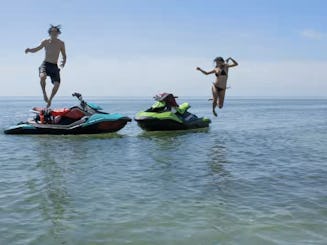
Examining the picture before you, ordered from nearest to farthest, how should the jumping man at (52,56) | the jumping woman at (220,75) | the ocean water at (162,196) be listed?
the ocean water at (162,196) < the jumping man at (52,56) < the jumping woman at (220,75)

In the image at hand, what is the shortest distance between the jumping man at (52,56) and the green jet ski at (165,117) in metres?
4.29

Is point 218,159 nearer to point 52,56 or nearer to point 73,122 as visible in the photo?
point 52,56

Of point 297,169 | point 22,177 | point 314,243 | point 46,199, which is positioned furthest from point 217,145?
point 314,243

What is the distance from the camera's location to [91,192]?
23.8 ft

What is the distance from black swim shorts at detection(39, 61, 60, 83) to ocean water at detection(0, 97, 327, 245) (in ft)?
9.79

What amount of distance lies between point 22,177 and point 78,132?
8.16 metres

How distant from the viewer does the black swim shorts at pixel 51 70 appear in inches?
589

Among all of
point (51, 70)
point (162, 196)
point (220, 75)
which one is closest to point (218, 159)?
point (162, 196)

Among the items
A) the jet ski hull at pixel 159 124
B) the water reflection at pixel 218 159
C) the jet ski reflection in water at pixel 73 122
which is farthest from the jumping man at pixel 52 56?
the water reflection at pixel 218 159

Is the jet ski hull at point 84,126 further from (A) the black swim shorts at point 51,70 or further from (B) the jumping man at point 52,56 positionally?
(A) the black swim shorts at point 51,70

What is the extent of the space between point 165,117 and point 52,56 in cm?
518

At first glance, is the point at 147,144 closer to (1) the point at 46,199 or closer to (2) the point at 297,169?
(2) the point at 297,169

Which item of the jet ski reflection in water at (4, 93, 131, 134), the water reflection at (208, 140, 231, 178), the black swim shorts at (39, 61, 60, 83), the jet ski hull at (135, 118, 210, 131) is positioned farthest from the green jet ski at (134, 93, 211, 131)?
the black swim shorts at (39, 61, 60, 83)

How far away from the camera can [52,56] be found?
14.9 metres
